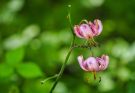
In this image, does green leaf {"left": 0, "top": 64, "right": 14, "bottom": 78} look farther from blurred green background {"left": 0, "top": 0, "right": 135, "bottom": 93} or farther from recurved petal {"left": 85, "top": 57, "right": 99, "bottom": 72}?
recurved petal {"left": 85, "top": 57, "right": 99, "bottom": 72}

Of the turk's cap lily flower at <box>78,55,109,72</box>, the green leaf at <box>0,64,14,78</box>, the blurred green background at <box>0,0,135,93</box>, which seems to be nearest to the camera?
the turk's cap lily flower at <box>78,55,109,72</box>

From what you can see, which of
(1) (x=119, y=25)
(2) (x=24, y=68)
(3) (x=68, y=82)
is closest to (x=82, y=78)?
(3) (x=68, y=82)

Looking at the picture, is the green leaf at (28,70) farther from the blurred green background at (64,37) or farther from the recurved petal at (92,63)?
the recurved petal at (92,63)

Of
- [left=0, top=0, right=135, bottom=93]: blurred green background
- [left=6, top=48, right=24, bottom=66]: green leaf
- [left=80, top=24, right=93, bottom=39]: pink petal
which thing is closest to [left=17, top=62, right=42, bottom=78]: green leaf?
[left=6, top=48, right=24, bottom=66]: green leaf

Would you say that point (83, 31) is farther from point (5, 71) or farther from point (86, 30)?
point (5, 71)

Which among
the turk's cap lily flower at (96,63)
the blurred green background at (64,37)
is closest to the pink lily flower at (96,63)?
the turk's cap lily flower at (96,63)

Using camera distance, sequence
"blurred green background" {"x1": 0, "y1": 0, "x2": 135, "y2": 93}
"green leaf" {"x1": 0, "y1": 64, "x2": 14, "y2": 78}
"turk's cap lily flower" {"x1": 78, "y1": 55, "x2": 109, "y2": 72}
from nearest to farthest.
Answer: "turk's cap lily flower" {"x1": 78, "y1": 55, "x2": 109, "y2": 72}
"green leaf" {"x1": 0, "y1": 64, "x2": 14, "y2": 78}
"blurred green background" {"x1": 0, "y1": 0, "x2": 135, "y2": 93}

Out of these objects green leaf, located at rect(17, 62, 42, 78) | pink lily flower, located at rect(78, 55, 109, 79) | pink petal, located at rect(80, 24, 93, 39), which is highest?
pink petal, located at rect(80, 24, 93, 39)
